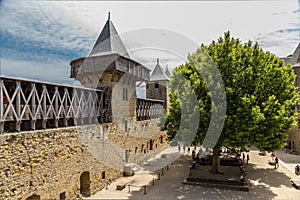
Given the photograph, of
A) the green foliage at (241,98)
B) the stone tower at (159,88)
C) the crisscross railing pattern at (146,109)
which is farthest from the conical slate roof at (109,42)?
the stone tower at (159,88)

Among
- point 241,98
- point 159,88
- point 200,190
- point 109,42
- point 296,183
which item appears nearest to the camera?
point 241,98

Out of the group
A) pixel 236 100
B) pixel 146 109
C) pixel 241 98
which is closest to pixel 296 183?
pixel 236 100

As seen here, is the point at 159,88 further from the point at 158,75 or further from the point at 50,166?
the point at 50,166

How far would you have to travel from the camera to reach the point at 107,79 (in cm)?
1366

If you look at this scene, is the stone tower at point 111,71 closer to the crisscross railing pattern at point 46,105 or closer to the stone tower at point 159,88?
the crisscross railing pattern at point 46,105

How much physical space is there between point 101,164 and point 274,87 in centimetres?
1053

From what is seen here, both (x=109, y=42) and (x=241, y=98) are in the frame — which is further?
(x=109, y=42)

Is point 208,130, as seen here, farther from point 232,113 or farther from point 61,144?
point 61,144

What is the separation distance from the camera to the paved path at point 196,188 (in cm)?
1135

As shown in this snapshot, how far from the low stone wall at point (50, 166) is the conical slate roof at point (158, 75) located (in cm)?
1793

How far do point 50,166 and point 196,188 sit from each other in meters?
7.90

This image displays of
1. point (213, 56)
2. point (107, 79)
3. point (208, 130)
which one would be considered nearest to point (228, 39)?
point (213, 56)

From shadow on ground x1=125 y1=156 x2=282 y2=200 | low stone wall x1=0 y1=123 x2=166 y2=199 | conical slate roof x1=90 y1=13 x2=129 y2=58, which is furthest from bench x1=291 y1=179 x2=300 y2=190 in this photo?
conical slate roof x1=90 y1=13 x2=129 y2=58

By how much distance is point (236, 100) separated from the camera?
11445 millimetres
